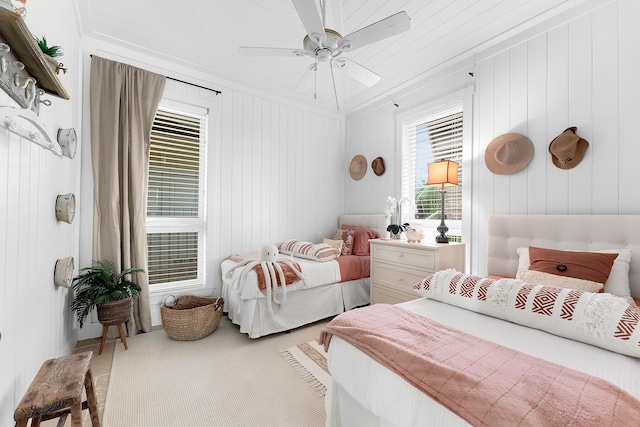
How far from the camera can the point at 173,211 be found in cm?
306

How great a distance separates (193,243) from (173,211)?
0.41m

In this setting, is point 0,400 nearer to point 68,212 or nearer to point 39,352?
point 39,352

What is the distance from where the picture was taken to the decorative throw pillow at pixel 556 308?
112 cm

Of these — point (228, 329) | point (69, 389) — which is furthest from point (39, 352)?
point (228, 329)

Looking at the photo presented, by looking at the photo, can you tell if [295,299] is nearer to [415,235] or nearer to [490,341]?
[415,235]

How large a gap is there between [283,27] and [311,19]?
3.51 feet

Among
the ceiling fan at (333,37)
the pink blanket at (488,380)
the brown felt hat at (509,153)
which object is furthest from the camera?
the brown felt hat at (509,153)

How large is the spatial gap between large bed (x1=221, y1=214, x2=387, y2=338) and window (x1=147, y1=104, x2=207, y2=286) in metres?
0.45

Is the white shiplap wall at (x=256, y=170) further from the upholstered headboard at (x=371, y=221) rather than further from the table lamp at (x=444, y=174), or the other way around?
the table lamp at (x=444, y=174)

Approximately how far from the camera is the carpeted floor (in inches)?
63.3

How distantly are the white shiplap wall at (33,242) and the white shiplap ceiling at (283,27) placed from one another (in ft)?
1.59

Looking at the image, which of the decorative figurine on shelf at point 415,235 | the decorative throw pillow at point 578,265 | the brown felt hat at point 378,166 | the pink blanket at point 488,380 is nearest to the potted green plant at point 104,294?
the pink blanket at point 488,380

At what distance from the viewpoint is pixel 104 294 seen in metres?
2.31

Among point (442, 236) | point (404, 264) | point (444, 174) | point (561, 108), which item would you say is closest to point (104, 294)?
point (404, 264)
